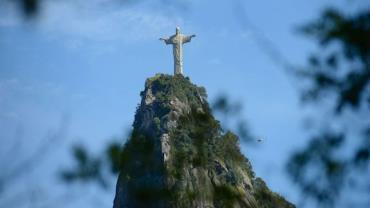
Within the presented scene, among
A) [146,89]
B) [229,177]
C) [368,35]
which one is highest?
[146,89]

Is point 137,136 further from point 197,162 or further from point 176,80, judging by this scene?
point 176,80

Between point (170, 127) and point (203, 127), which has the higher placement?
point (170, 127)

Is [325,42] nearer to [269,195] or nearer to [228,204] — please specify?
[228,204]

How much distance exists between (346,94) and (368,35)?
1.52 feet

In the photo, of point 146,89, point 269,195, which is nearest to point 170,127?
point 146,89

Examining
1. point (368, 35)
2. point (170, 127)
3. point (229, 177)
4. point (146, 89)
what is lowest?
point (368, 35)

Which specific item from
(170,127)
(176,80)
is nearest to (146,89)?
(176,80)

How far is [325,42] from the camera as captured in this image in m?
5.44

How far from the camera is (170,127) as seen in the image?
35.2 m

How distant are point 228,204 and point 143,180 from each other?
120 centimetres

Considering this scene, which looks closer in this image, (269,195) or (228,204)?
(228,204)

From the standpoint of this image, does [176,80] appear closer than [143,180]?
No

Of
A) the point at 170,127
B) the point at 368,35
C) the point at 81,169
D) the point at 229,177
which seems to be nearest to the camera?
the point at 368,35

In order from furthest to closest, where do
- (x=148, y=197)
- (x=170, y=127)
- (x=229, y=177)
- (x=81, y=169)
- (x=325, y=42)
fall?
(x=170, y=127), (x=229, y=177), (x=148, y=197), (x=81, y=169), (x=325, y=42)
